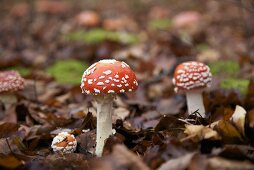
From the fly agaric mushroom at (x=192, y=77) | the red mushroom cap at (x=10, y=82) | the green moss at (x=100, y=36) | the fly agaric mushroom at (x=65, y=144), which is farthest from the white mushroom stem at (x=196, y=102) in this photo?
the green moss at (x=100, y=36)

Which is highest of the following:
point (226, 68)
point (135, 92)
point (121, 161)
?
point (226, 68)

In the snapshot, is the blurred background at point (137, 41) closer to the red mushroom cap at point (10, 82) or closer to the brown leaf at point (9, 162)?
the red mushroom cap at point (10, 82)

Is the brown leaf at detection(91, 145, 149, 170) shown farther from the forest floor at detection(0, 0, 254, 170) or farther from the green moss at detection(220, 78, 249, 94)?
the green moss at detection(220, 78, 249, 94)

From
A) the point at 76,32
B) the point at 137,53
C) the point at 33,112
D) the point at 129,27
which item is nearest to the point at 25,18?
the point at 76,32

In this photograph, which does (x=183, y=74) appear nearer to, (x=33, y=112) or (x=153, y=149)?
(x=153, y=149)

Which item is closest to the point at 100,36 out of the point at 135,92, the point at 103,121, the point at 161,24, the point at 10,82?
the point at 161,24

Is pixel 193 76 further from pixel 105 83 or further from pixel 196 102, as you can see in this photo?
pixel 105 83

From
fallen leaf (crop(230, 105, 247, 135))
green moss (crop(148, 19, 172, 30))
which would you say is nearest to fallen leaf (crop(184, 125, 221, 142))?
fallen leaf (crop(230, 105, 247, 135))
